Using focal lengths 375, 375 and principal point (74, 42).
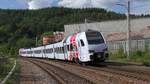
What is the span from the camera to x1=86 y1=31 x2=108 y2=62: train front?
97.1 ft

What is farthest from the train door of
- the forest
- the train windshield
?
the forest

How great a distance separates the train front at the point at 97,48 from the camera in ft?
97.1

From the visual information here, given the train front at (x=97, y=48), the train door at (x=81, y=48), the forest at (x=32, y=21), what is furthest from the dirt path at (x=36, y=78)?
the forest at (x=32, y=21)

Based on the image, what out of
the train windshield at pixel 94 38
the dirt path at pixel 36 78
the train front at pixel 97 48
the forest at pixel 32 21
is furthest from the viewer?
the forest at pixel 32 21

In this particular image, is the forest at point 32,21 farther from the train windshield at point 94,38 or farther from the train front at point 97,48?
the train front at point 97,48

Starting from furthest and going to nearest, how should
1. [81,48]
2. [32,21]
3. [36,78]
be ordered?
[32,21] → [81,48] → [36,78]

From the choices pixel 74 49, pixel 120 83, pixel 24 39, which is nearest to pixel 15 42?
pixel 24 39

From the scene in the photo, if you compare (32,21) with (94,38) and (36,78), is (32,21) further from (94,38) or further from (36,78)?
(36,78)

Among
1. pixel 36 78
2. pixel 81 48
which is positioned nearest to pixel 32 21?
pixel 81 48

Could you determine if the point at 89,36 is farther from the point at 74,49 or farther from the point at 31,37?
the point at 31,37

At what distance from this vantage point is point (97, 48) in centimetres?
2980

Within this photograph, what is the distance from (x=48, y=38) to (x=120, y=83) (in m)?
129

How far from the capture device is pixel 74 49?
33.8m

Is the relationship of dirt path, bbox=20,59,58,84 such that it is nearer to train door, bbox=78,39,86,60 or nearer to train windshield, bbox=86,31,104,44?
train door, bbox=78,39,86,60
